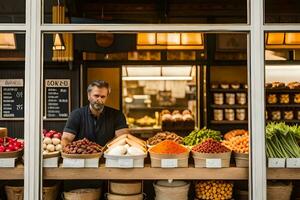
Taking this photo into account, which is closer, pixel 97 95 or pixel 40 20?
pixel 40 20

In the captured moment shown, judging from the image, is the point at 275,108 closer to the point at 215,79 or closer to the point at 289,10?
the point at 215,79

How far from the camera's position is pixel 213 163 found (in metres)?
3.83

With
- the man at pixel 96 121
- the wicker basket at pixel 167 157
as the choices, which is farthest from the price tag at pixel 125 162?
the man at pixel 96 121

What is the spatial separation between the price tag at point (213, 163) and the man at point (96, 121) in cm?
156

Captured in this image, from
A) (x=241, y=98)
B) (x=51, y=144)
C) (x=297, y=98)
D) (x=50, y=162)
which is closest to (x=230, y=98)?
(x=241, y=98)

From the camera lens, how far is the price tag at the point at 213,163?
383 cm

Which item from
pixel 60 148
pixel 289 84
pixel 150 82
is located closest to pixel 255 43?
pixel 60 148

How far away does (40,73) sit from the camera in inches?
140

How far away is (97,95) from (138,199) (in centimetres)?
144

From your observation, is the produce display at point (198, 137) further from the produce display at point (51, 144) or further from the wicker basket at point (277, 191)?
the produce display at point (51, 144)

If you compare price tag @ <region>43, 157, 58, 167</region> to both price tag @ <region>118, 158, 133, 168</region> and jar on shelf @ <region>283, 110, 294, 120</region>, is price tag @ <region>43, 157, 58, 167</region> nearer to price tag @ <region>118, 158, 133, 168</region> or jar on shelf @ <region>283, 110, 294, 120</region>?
price tag @ <region>118, 158, 133, 168</region>

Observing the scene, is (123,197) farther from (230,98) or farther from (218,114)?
(230,98)

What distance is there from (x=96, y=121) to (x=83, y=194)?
4.31 ft

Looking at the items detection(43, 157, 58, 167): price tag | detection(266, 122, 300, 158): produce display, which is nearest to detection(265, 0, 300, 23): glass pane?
detection(266, 122, 300, 158): produce display
